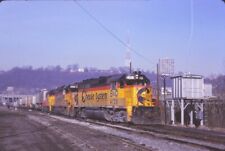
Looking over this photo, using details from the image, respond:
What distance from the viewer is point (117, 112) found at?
35.5 m

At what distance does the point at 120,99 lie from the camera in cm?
3462

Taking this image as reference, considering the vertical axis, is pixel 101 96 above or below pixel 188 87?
below

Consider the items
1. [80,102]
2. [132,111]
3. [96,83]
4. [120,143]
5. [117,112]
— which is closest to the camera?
[120,143]

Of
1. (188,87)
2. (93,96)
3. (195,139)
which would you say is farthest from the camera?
(93,96)

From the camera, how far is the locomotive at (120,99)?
32781 millimetres

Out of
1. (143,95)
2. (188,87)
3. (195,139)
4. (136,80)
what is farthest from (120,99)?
(195,139)

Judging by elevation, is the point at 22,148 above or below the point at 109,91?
below

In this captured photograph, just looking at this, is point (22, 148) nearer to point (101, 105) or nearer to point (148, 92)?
point (148, 92)

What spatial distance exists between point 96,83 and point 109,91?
5.11 metres

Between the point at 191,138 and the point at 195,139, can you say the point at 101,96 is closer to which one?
the point at 191,138

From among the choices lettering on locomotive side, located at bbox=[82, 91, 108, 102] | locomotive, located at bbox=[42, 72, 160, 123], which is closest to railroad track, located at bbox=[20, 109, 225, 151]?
locomotive, located at bbox=[42, 72, 160, 123]

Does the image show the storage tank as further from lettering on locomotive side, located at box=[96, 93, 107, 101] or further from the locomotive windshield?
lettering on locomotive side, located at box=[96, 93, 107, 101]

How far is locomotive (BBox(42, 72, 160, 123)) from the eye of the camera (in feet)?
108

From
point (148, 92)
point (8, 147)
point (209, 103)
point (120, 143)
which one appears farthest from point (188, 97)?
point (8, 147)
